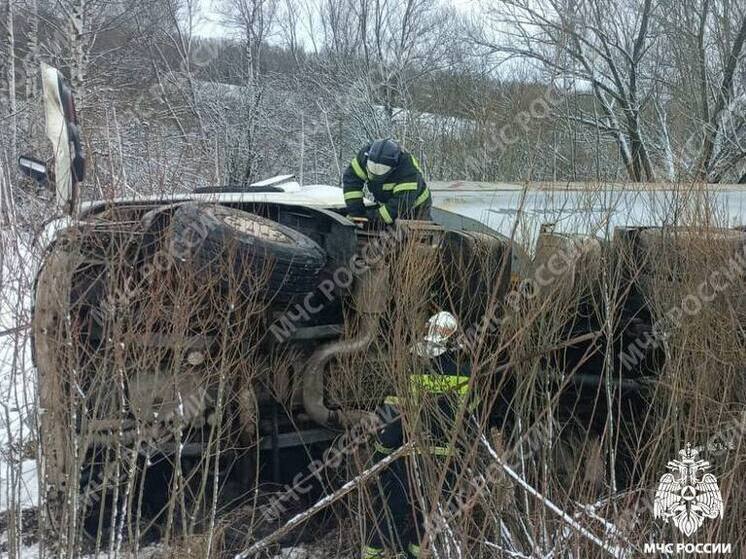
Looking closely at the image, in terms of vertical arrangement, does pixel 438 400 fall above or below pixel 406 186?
below

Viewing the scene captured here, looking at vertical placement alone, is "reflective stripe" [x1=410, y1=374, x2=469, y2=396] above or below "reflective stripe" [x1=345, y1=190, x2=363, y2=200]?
below

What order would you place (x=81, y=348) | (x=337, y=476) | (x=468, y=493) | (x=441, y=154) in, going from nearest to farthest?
(x=468, y=493), (x=81, y=348), (x=337, y=476), (x=441, y=154)

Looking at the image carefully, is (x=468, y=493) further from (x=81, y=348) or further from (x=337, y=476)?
(x=81, y=348)

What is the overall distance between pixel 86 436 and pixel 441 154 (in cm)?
1268

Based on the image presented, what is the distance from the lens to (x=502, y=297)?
3.75m

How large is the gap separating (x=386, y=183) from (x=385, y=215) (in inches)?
25.3

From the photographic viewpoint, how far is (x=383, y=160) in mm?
6094

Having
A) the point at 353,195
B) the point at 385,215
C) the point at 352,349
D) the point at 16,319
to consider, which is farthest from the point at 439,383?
the point at 353,195

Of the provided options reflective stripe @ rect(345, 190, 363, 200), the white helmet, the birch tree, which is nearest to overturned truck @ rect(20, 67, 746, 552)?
the white helmet

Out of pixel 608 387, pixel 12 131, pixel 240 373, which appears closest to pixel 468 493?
pixel 608 387

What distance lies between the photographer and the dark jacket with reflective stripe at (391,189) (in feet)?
18.8

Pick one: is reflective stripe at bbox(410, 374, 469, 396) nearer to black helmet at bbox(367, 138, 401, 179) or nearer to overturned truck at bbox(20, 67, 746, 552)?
overturned truck at bbox(20, 67, 746, 552)

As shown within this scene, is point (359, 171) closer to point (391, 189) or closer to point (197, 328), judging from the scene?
point (391, 189)

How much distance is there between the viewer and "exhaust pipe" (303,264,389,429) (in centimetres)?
388
